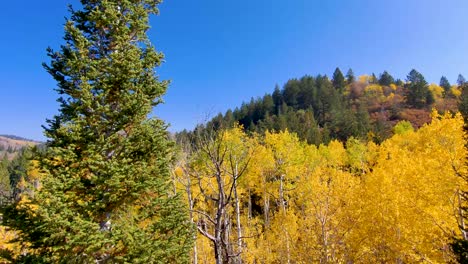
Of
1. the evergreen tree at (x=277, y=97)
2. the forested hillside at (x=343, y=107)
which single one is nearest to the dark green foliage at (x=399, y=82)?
the forested hillside at (x=343, y=107)

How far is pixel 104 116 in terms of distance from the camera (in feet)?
32.6

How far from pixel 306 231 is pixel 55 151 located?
1183 centimetres

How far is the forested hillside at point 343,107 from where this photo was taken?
51.9 m

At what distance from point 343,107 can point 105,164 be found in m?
66.1

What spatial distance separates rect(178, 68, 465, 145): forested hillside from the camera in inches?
2045

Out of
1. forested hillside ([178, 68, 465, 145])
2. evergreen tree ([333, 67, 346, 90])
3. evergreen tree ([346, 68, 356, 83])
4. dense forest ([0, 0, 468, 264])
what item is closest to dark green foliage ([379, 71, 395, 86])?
forested hillside ([178, 68, 465, 145])

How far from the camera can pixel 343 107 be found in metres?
67.4

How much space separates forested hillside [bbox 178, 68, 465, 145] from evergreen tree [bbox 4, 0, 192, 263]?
35763 mm

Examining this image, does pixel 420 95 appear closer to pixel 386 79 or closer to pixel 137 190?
pixel 386 79

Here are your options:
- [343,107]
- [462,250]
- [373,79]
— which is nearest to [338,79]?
[343,107]

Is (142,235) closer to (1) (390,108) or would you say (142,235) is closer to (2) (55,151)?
(2) (55,151)

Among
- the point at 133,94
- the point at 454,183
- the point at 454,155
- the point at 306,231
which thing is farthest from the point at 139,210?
the point at 454,155

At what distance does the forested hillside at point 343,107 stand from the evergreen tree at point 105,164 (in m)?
Answer: 35.8

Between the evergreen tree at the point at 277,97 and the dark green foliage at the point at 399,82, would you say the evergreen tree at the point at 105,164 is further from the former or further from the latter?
the dark green foliage at the point at 399,82
